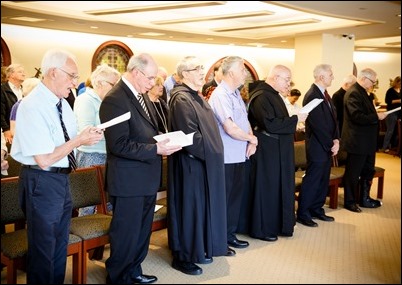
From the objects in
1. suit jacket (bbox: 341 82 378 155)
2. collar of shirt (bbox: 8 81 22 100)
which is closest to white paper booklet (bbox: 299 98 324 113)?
suit jacket (bbox: 341 82 378 155)

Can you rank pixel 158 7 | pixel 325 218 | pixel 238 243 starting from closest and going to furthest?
pixel 238 243, pixel 325 218, pixel 158 7

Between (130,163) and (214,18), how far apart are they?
20.3 ft

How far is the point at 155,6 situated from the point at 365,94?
3512 millimetres

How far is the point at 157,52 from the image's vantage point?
12.6 m

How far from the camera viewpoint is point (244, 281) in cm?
340

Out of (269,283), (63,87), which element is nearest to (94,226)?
(63,87)

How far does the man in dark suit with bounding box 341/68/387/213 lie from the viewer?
525 centimetres

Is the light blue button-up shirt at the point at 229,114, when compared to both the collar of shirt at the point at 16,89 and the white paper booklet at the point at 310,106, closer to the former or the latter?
the white paper booklet at the point at 310,106

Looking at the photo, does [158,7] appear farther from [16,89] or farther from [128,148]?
[128,148]

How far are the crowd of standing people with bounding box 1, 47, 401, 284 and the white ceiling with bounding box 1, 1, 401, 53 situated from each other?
1.95 m

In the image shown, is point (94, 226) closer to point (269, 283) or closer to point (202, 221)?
point (202, 221)

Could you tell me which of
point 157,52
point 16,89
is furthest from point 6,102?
point 157,52

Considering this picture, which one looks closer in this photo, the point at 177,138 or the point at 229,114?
the point at 177,138

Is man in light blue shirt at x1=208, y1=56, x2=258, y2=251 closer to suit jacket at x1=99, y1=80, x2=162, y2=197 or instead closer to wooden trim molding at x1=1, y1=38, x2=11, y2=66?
suit jacket at x1=99, y1=80, x2=162, y2=197
